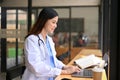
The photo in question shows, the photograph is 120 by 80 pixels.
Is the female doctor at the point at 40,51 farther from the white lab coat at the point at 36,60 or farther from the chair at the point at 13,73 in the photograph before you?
the chair at the point at 13,73

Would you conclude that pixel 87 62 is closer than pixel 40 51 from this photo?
No

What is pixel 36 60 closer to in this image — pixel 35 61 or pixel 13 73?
pixel 35 61

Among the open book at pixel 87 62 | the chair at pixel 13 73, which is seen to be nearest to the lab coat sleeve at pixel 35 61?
the chair at pixel 13 73

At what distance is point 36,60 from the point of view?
1.87 m

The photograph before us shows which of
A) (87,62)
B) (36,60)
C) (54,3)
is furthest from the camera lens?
(54,3)

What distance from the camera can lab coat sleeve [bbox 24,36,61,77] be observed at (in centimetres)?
186

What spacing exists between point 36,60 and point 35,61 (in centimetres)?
1

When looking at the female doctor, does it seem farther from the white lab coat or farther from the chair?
the chair

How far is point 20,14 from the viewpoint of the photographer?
19.7ft

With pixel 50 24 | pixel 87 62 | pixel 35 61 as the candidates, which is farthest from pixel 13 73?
pixel 87 62

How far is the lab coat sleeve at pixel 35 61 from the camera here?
6.10 feet

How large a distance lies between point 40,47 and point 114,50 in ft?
2.30

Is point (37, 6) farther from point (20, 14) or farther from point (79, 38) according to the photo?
point (79, 38)

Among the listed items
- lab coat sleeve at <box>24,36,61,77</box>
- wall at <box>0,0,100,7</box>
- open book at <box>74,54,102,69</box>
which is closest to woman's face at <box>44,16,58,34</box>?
lab coat sleeve at <box>24,36,61,77</box>
